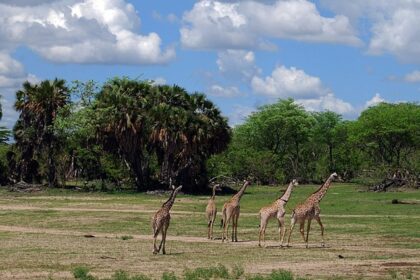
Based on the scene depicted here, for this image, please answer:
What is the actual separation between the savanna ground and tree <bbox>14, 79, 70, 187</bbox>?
97.6ft

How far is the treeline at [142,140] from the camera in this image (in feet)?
233

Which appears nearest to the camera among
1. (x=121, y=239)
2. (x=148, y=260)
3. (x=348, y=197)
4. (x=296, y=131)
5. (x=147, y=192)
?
(x=148, y=260)

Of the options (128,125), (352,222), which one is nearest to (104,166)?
(128,125)

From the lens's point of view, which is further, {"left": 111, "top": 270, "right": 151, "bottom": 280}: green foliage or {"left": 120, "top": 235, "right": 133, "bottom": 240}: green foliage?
{"left": 120, "top": 235, "right": 133, "bottom": 240}: green foliage

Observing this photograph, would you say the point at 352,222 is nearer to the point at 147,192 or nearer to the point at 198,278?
the point at 198,278

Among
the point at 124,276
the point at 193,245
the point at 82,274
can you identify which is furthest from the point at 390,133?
the point at 82,274

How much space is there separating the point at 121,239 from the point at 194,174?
44.4 meters

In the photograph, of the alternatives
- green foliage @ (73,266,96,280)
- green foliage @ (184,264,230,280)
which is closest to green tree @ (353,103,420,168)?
green foliage @ (184,264,230,280)

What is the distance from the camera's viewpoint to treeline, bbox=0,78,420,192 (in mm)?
71000

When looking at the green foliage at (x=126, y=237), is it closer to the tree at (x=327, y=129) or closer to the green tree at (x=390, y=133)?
the green tree at (x=390, y=133)

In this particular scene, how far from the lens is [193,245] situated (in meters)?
26.4

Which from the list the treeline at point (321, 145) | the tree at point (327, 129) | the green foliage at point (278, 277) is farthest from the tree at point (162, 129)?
the green foliage at point (278, 277)

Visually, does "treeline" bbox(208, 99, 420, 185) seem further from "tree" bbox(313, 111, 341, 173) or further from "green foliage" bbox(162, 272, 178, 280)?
"green foliage" bbox(162, 272, 178, 280)

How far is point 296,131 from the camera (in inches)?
4242
